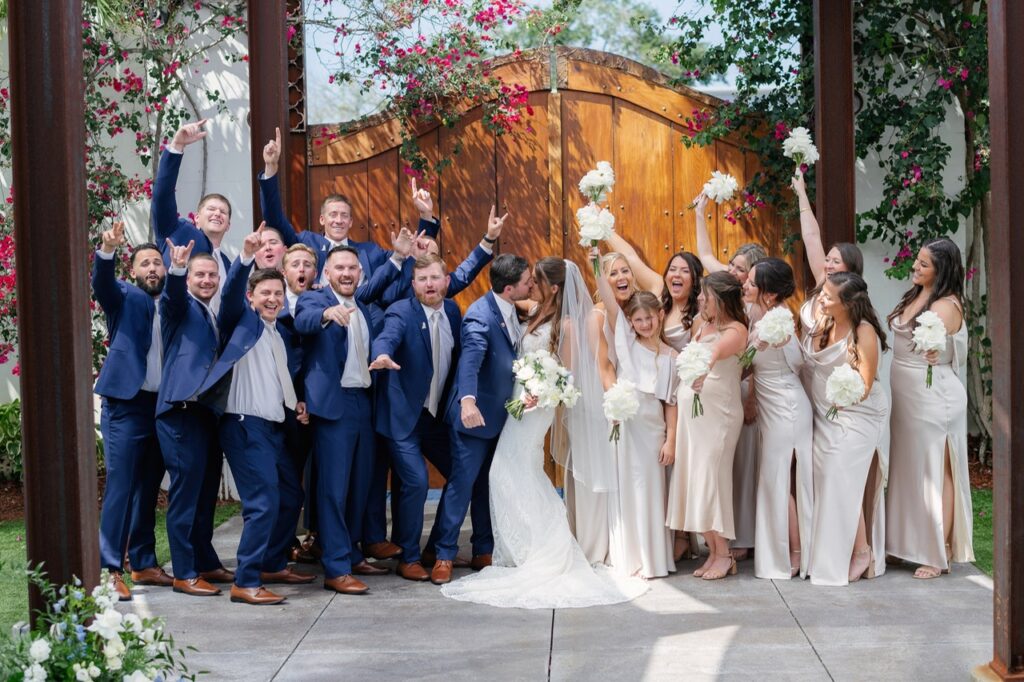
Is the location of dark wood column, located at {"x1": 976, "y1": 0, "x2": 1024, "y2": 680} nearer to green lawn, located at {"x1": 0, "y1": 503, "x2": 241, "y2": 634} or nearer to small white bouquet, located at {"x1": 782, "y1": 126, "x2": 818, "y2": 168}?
small white bouquet, located at {"x1": 782, "y1": 126, "x2": 818, "y2": 168}

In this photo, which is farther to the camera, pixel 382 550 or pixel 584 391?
pixel 382 550

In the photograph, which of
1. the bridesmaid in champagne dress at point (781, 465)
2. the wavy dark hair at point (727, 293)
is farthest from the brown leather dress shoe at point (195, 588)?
the wavy dark hair at point (727, 293)

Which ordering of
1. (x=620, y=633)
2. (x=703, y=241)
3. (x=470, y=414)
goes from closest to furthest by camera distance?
(x=620, y=633) → (x=470, y=414) → (x=703, y=241)

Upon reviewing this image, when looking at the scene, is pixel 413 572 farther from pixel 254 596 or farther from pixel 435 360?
pixel 435 360

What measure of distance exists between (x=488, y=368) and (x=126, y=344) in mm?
1858

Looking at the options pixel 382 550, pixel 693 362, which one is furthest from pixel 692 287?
pixel 382 550

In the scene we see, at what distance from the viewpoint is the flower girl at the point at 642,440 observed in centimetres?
638

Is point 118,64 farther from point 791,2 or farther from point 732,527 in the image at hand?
point 732,527

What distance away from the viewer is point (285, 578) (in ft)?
20.6

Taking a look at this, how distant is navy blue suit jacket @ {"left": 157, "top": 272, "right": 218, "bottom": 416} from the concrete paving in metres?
1.04

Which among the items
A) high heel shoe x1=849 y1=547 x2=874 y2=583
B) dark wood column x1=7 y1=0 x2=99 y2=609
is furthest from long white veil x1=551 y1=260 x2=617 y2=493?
dark wood column x1=7 y1=0 x2=99 y2=609

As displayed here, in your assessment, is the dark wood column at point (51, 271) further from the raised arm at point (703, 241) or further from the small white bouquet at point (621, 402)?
the raised arm at point (703, 241)

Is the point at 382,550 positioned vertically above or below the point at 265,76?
below

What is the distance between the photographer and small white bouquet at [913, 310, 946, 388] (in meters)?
6.01
